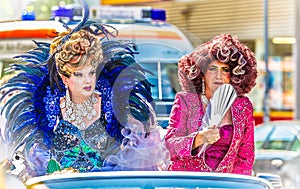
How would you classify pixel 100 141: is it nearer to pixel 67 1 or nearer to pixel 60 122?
pixel 60 122

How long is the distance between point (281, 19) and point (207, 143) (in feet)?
59.3

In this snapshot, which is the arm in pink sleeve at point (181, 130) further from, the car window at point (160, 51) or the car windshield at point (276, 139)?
the car windshield at point (276, 139)

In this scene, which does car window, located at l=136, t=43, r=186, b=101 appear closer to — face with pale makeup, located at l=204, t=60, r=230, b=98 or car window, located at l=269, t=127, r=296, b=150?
face with pale makeup, located at l=204, t=60, r=230, b=98

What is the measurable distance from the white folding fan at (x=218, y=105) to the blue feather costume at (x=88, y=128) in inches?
12.3

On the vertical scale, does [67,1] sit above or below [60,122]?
above

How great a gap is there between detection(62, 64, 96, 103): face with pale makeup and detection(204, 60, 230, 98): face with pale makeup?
30.0 inches

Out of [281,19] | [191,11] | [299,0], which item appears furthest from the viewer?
[281,19]

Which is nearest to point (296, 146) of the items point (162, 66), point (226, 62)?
point (162, 66)

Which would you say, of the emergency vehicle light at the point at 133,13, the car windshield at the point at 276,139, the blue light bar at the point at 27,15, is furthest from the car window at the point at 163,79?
the car windshield at the point at 276,139

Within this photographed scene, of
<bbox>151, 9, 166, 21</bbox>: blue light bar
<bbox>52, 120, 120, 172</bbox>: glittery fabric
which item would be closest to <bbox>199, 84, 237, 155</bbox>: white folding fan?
<bbox>52, 120, 120, 172</bbox>: glittery fabric

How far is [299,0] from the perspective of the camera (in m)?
17.2

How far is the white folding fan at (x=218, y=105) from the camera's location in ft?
19.7

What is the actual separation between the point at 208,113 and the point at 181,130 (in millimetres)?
195

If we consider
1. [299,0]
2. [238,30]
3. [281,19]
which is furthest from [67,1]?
[281,19]
